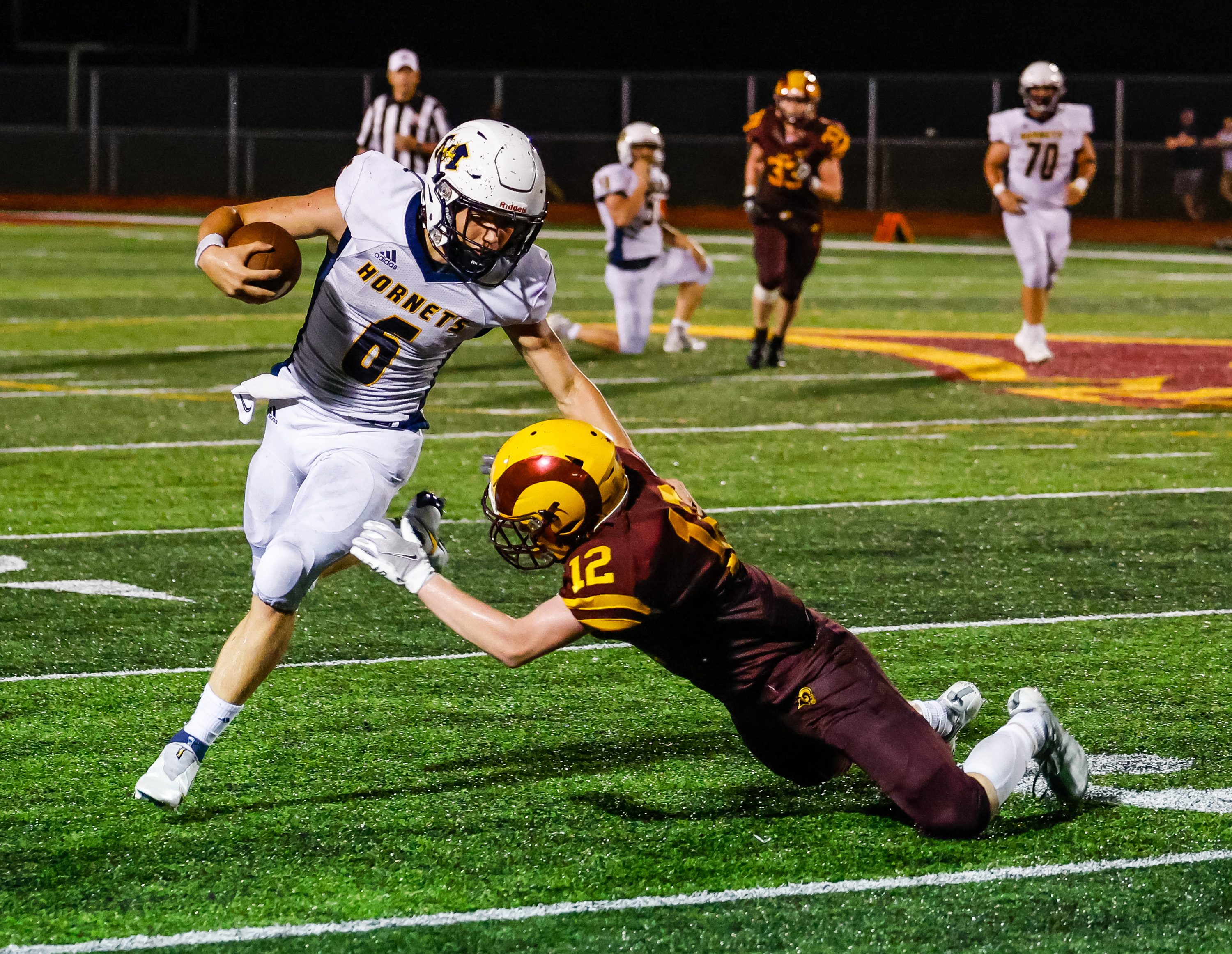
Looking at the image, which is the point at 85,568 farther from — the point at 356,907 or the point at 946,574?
the point at 356,907

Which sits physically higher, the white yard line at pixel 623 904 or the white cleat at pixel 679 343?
the white yard line at pixel 623 904

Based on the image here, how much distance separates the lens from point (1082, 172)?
43.8ft

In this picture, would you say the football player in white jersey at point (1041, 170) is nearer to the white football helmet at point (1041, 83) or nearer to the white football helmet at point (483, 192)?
the white football helmet at point (1041, 83)

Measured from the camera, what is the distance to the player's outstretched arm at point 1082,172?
43.2ft

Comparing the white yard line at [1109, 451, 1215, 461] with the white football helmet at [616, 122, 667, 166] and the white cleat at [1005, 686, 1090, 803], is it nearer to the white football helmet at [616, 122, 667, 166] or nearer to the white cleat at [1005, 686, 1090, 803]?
the white football helmet at [616, 122, 667, 166]

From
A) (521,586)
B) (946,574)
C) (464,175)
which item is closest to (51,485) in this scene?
(521,586)

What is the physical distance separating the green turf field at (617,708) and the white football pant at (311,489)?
0.54 m

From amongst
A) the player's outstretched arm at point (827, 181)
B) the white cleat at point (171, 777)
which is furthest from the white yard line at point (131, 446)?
the white cleat at point (171, 777)

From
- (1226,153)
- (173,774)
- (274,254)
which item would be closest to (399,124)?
(274,254)

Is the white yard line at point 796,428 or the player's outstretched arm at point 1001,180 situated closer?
the white yard line at point 796,428

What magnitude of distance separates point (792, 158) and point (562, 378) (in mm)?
8389

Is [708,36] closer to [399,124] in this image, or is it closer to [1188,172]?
[1188,172]

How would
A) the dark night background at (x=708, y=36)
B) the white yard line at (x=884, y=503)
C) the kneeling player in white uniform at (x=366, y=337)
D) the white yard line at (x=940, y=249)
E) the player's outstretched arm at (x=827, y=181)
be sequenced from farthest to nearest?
the dark night background at (x=708, y=36) → the white yard line at (x=940, y=249) → the player's outstretched arm at (x=827, y=181) → the white yard line at (x=884, y=503) → the kneeling player in white uniform at (x=366, y=337)

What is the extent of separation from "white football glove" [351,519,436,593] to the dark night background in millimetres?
34352
